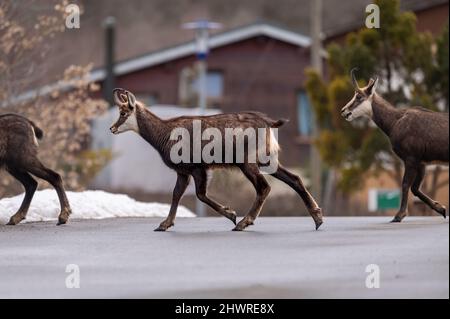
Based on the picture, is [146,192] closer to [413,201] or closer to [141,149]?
[141,149]

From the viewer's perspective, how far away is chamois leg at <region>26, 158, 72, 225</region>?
19.1m

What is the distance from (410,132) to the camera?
17.1 metres

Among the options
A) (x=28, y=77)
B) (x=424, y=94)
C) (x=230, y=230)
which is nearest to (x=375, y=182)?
(x=424, y=94)

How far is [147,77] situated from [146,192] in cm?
910

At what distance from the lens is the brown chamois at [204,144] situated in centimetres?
1705

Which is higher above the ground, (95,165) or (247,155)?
(95,165)

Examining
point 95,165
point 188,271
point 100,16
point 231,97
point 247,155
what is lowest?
point 188,271

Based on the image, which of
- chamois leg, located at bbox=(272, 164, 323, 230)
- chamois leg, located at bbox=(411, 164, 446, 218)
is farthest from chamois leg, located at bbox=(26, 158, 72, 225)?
chamois leg, located at bbox=(411, 164, 446, 218)

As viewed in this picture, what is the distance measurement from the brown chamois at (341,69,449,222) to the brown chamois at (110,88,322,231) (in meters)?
1.13

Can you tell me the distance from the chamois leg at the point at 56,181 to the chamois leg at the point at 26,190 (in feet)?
0.75

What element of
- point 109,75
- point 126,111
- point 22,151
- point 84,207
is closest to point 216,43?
point 109,75

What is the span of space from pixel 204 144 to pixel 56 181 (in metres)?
2.83

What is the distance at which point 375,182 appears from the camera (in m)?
38.9

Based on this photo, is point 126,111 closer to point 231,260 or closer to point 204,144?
point 204,144
